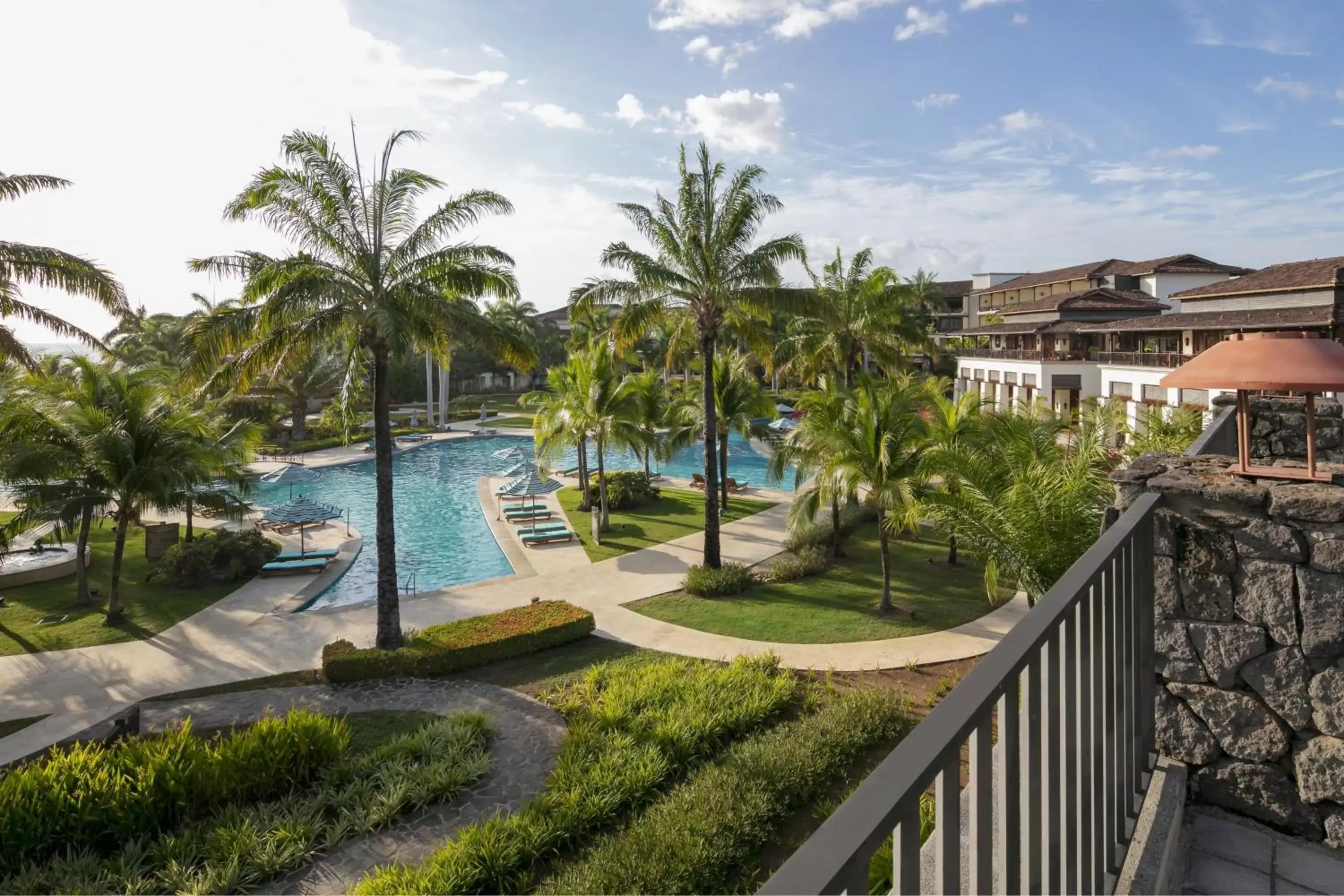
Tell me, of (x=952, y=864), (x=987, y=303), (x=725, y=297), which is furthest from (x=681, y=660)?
(x=987, y=303)

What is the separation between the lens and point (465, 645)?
14867mm

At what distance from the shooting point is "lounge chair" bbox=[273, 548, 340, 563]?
2225 centimetres

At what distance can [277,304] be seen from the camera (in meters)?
13.3

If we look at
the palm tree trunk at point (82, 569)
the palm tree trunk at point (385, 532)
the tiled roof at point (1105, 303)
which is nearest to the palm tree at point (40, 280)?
the palm tree trunk at point (82, 569)

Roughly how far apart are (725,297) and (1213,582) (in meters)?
15.7

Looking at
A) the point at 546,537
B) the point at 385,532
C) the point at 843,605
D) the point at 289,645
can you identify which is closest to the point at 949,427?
the point at 843,605

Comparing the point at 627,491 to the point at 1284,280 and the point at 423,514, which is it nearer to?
the point at 423,514

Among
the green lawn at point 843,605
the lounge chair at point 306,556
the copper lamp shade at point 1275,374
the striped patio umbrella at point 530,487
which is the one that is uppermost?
the copper lamp shade at point 1275,374

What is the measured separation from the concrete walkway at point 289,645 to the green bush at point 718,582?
0.82 meters

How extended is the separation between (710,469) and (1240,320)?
2565 cm

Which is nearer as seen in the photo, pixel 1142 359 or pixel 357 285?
pixel 357 285

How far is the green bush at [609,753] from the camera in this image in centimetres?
826

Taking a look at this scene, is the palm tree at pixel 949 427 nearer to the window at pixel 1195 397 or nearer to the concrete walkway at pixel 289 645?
the concrete walkway at pixel 289 645

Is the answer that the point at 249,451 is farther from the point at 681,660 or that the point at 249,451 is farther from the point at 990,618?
the point at 990,618
